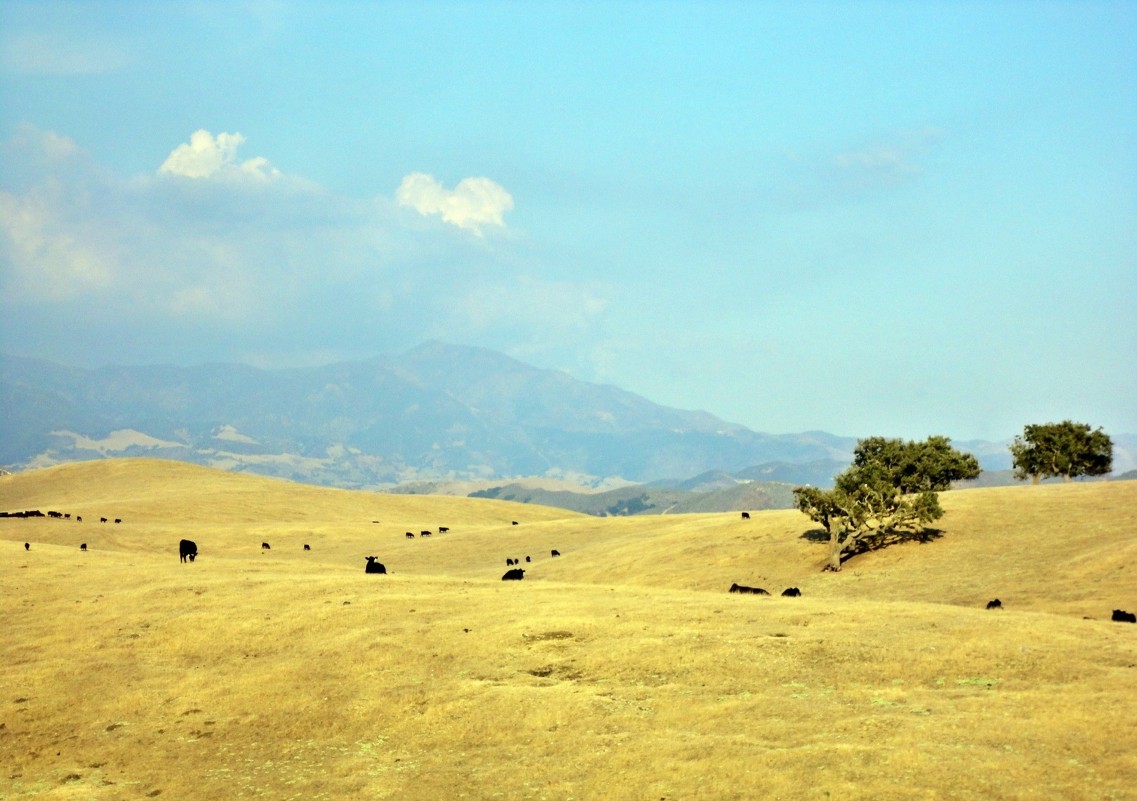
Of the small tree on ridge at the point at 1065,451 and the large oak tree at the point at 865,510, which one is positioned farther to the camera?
the small tree on ridge at the point at 1065,451

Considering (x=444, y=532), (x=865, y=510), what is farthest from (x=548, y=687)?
(x=444, y=532)

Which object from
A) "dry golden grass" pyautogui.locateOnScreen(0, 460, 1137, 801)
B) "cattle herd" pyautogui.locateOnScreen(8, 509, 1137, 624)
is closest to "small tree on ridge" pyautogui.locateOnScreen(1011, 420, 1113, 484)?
"cattle herd" pyautogui.locateOnScreen(8, 509, 1137, 624)

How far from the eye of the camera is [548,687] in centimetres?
2395

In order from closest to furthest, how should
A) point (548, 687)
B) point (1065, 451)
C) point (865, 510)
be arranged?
point (548, 687), point (865, 510), point (1065, 451)

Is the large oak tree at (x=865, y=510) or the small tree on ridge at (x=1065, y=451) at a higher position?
the small tree on ridge at (x=1065, y=451)

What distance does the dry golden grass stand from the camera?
17859 millimetres

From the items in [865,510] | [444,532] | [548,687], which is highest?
[865,510]

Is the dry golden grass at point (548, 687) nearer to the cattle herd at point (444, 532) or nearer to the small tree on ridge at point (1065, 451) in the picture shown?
the cattle herd at point (444, 532)

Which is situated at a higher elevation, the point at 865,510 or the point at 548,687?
the point at 865,510

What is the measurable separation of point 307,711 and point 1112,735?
18474 millimetres

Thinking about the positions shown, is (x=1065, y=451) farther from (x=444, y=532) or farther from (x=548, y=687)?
(x=548, y=687)

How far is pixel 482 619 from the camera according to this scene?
30422 mm

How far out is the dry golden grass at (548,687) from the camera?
1786cm

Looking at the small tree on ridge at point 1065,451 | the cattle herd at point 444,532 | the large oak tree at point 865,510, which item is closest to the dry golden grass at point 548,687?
the cattle herd at point 444,532
